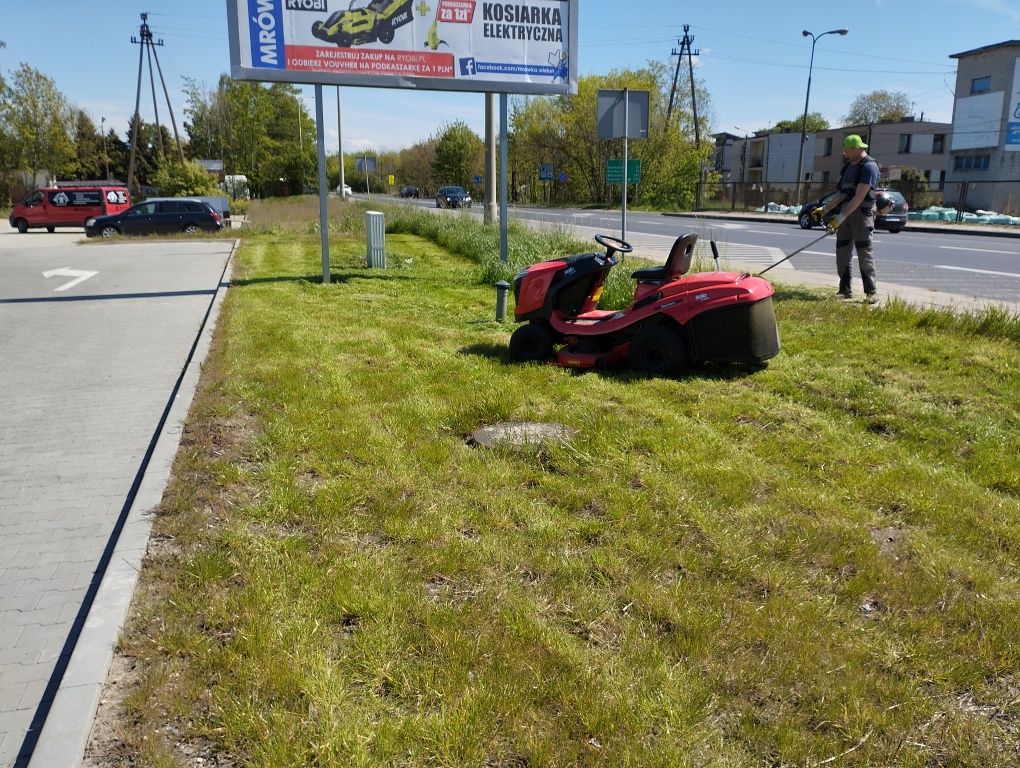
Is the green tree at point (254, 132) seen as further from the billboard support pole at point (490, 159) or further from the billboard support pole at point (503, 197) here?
the billboard support pole at point (503, 197)

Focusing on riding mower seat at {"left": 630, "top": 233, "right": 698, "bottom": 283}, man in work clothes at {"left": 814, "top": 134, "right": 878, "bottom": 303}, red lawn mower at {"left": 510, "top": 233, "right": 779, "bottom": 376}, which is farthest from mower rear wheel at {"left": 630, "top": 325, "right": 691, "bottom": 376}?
man in work clothes at {"left": 814, "top": 134, "right": 878, "bottom": 303}

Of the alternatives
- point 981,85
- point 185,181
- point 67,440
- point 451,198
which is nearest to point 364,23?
point 67,440

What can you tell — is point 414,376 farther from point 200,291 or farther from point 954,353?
point 200,291

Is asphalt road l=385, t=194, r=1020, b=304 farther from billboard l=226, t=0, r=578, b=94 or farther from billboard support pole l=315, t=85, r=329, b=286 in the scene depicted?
billboard support pole l=315, t=85, r=329, b=286

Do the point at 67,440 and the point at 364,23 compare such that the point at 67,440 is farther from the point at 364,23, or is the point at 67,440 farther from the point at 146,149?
the point at 146,149

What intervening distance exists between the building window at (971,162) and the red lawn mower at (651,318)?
55493 mm

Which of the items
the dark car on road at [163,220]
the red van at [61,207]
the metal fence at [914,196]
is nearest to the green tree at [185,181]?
the red van at [61,207]

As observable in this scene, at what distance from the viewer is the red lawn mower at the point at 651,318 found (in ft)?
19.0

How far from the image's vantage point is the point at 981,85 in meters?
51.2

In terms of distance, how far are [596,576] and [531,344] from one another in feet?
12.3

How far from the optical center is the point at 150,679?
2.67m

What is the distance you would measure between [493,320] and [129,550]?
585 cm

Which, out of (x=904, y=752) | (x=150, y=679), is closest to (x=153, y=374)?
(x=150, y=679)

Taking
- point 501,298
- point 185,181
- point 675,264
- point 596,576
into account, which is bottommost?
point 596,576
